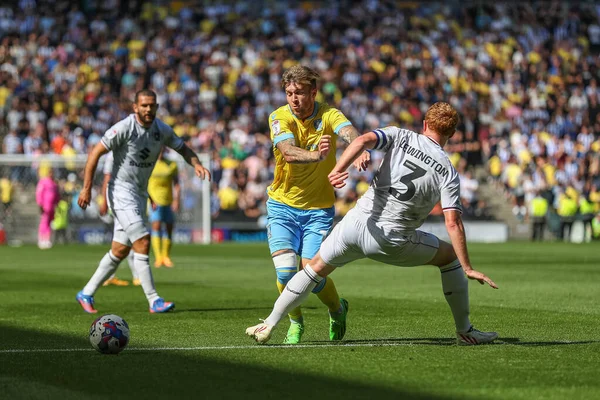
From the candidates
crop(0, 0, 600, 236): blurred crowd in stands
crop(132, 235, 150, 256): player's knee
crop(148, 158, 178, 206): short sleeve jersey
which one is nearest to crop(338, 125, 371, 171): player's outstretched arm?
crop(132, 235, 150, 256): player's knee

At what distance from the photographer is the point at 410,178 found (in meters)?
8.76

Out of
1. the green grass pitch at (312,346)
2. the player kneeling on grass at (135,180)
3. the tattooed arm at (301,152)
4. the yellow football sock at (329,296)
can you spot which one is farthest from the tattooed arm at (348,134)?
the player kneeling on grass at (135,180)

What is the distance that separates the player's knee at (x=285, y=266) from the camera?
9625 millimetres

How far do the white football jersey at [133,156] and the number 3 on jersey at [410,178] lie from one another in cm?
491

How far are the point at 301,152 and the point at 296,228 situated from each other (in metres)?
0.97

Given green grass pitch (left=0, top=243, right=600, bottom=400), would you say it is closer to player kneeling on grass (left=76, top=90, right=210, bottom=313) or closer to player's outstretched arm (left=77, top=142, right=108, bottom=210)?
player kneeling on grass (left=76, top=90, right=210, bottom=313)

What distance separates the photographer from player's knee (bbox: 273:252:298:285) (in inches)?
379

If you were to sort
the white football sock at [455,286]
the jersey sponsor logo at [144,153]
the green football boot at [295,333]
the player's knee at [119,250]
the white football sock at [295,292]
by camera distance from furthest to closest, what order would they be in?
the player's knee at [119,250]
the jersey sponsor logo at [144,153]
the green football boot at [295,333]
the white football sock at [455,286]
the white football sock at [295,292]

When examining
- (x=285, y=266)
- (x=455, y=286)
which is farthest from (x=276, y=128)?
(x=455, y=286)

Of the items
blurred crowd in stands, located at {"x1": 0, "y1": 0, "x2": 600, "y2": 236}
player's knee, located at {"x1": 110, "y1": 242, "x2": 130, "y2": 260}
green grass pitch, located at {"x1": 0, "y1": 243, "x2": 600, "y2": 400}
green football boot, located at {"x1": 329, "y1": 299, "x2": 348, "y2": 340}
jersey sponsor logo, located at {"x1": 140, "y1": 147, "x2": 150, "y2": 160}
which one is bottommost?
green grass pitch, located at {"x1": 0, "y1": 243, "x2": 600, "y2": 400}

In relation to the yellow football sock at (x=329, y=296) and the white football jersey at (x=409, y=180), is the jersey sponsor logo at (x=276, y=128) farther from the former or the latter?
the yellow football sock at (x=329, y=296)

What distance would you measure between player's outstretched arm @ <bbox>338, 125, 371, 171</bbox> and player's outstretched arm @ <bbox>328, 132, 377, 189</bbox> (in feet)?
0.74

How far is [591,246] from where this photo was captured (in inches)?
1256

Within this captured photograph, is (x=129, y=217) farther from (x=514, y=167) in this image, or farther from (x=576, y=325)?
(x=514, y=167)
